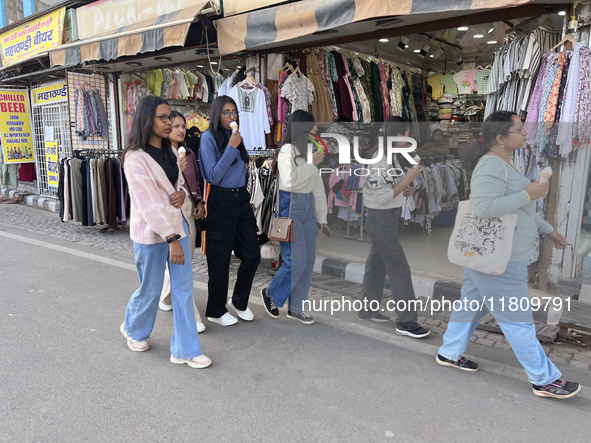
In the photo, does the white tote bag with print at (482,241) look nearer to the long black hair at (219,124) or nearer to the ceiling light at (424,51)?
the long black hair at (219,124)

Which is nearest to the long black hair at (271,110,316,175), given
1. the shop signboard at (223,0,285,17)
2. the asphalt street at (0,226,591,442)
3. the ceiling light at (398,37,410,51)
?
the asphalt street at (0,226,591,442)

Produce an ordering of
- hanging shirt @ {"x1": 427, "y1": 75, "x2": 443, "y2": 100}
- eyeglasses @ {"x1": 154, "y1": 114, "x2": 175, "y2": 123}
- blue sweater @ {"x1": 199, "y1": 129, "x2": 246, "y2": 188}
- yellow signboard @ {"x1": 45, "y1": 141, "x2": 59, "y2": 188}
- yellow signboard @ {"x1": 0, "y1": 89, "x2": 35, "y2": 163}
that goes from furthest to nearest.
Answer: yellow signboard @ {"x1": 0, "y1": 89, "x2": 35, "y2": 163} → yellow signboard @ {"x1": 45, "y1": 141, "x2": 59, "y2": 188} → hanging shirt @ {"x1": 427, "y1": 75, "x2": 443, "y2": 100} → blue sweater @ {"x1": 199, "y1": 129, "x2": 246, "y2": 188} → eyeglasses @ {"x1": 154, "y1": 114, "x2": 175, "y2": 123}

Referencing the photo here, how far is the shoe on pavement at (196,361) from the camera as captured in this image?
316 centimetres

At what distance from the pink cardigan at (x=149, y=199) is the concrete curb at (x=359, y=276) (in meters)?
2.43

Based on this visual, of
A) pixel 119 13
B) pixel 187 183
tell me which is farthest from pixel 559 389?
pixel 119 13

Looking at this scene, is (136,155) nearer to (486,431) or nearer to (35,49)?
(486,431)

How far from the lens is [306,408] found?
269cm

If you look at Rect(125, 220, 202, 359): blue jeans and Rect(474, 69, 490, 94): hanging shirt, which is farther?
Rect(474, 69, 490, 94): hanging shirt

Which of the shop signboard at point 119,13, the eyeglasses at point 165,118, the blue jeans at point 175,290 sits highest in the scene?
the shop signboard at point 119,13

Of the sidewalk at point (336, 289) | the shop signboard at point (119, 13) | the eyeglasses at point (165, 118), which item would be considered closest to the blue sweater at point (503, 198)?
the sidewalk at point (336, 289)

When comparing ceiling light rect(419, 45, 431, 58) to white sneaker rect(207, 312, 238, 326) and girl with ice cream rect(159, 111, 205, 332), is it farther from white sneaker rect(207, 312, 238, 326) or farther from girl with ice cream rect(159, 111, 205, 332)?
white sneaker rect(207, 312, 238, 326)

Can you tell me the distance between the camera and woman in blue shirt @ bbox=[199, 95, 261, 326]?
370cm

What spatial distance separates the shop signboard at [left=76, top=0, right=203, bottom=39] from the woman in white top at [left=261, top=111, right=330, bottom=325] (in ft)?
10.1

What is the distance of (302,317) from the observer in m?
4.07
